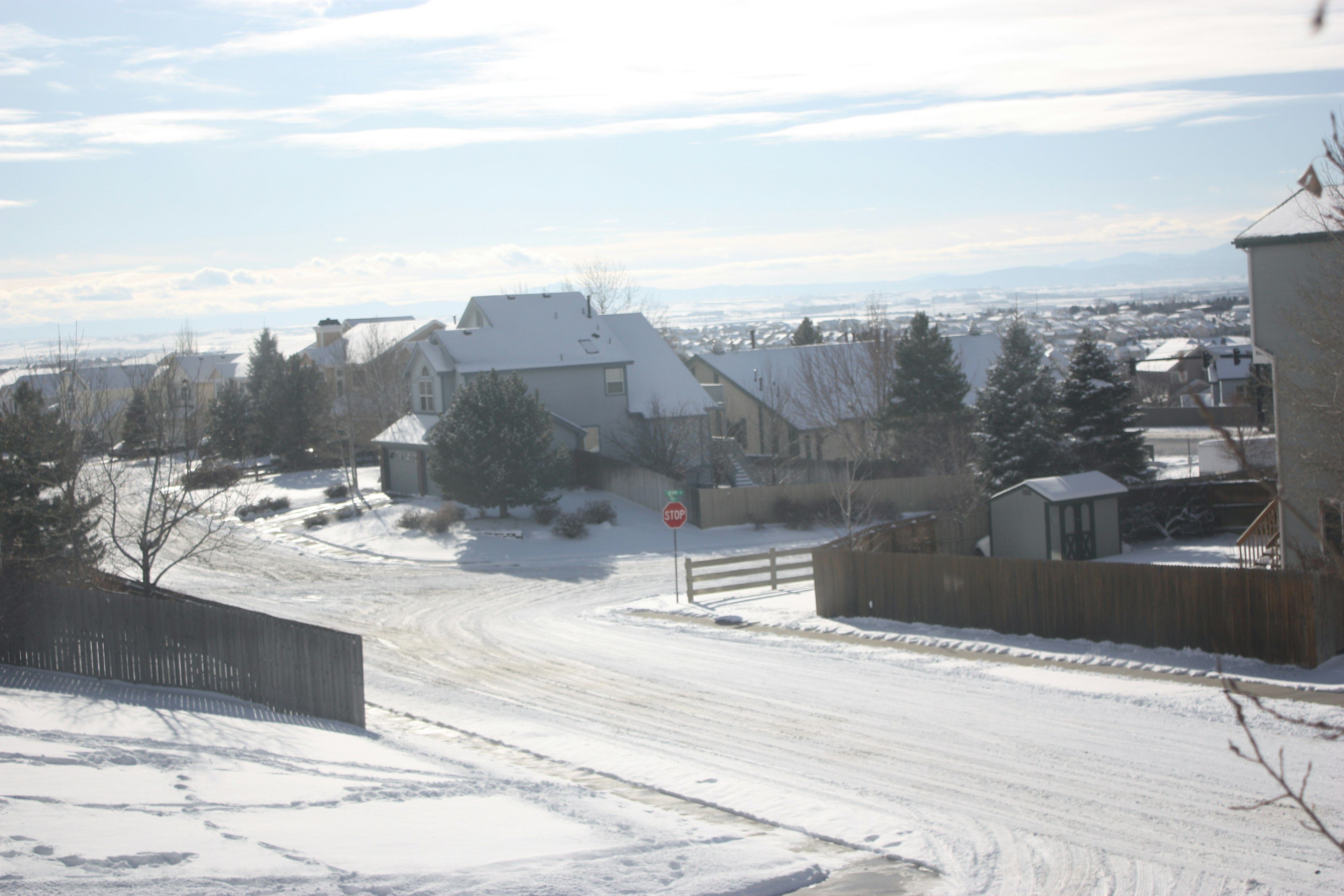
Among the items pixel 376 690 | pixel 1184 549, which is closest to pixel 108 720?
pixel 376 690

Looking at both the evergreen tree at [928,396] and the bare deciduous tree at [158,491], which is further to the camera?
the evergreen tree at [928,396]

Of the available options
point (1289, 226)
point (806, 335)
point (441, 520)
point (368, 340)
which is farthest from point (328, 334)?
point (1289, 226)

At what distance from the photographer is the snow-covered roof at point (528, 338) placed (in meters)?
45.6

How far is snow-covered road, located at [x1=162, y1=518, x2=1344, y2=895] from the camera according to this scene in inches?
384

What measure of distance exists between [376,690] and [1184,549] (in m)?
22.2

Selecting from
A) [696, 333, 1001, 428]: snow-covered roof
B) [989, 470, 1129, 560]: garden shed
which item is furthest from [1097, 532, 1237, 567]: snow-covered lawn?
[696, 333, 1001, 428]: snow-covered roof

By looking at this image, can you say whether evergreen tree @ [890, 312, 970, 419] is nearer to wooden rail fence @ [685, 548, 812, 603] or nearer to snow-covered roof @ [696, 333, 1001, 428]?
snow-covered roof @ [696, 333, 1001, 428]

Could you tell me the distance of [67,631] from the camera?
1625 cm

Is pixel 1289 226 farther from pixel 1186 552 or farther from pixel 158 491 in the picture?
pixel 158 491

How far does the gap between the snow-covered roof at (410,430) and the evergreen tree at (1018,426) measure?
22.2m

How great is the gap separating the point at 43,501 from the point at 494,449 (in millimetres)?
16714

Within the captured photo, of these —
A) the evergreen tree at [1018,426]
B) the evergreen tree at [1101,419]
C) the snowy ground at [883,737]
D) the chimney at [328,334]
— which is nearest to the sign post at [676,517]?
the snowy ground at [883,737]

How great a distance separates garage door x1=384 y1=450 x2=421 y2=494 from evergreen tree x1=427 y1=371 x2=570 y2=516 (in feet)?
22.7

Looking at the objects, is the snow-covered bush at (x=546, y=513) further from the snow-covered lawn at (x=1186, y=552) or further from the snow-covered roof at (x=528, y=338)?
the snow-covered lawn at (x=1186, y=552)
